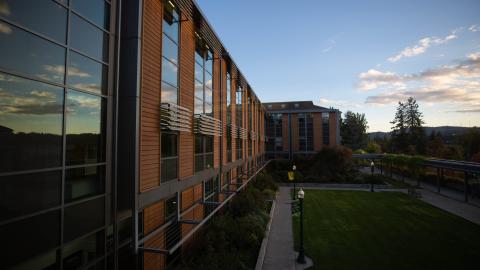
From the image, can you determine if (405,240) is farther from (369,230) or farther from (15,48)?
(15,48)

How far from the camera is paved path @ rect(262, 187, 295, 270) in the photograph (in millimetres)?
12328

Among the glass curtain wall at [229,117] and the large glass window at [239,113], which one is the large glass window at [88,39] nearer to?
the glass curtain wall at [229,117]

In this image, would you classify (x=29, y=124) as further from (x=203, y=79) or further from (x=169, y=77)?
(x=203, y=79)

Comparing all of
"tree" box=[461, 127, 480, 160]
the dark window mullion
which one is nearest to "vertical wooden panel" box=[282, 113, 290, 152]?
the dark window mullion

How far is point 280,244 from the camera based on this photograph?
582 inches

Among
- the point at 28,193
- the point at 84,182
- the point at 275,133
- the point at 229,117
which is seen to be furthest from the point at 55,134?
the point at 275,133

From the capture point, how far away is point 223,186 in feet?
57.1

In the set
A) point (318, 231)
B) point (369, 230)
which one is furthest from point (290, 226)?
point (369, 230)

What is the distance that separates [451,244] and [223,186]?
45.0ft

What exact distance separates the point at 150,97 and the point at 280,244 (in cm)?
1127

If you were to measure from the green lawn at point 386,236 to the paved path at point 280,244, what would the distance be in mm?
661

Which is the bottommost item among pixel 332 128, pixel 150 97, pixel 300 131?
pixel 150 97

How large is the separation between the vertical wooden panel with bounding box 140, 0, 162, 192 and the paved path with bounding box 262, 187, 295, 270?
294 inches

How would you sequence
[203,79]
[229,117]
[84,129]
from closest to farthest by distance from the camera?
1. [84,129]
2. [203,79]
3. [229,117]
